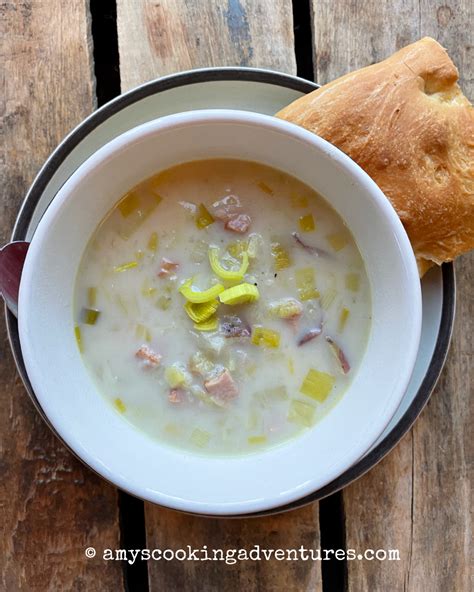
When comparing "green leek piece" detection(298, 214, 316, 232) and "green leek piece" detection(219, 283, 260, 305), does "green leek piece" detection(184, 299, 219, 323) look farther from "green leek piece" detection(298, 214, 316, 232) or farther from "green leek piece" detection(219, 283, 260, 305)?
"green leek piece" detection(298, 214, 316, 232)

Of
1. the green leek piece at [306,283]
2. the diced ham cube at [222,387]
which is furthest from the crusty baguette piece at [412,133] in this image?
the diced ham cube at [222,387]

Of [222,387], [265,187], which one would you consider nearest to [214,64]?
[265,187]

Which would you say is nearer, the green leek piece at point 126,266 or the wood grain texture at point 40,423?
the green leek piece at point 126,266

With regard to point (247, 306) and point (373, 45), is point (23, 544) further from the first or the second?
point (373, 45)

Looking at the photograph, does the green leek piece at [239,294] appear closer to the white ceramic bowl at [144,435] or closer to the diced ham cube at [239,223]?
the diced ham cube at [239,223]

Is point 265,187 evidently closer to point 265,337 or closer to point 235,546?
point 265,337

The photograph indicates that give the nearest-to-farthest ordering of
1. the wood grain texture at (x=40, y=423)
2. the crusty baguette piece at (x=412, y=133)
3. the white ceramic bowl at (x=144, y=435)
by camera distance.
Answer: the white ceramic bowl at (x=144, y=435) < the crusty baguette piece at (x=412, y=133) < the wood grain texture at (x=40, y=423)
